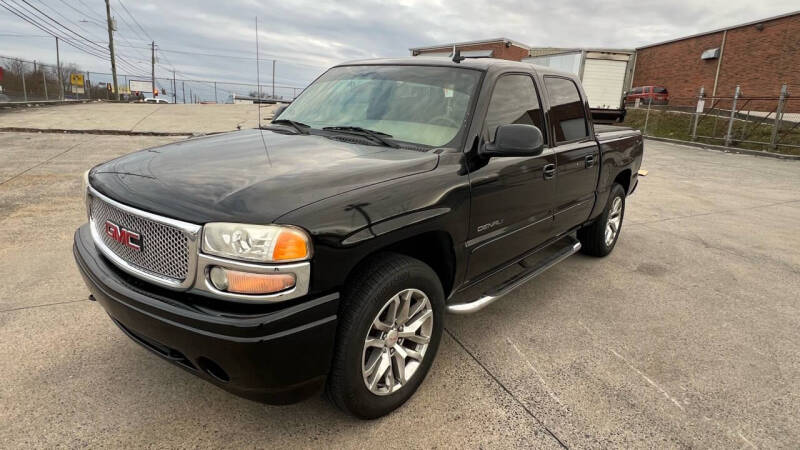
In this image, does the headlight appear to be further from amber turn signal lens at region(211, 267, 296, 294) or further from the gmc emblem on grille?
the gmc emblem on grille

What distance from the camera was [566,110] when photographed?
4062mm

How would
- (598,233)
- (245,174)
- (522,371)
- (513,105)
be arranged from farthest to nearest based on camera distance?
(598,233)
(513,105)
(522,371)
(245,174)

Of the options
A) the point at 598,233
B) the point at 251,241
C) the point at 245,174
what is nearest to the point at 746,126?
the point at 598,233

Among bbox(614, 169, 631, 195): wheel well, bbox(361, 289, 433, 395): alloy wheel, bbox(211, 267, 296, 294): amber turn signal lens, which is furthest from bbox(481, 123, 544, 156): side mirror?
bbox(614, 169, 631, 195): wheel well

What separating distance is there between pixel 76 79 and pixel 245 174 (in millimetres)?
30917

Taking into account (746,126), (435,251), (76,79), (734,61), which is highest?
(734,61)

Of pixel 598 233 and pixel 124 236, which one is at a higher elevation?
pixel 124 236

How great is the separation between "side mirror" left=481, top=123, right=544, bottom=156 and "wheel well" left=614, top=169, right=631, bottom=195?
9.08 feet

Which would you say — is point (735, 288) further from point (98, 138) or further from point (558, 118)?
point (98, 138)

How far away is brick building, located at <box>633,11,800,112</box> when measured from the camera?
26.0m

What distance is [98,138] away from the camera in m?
12.0

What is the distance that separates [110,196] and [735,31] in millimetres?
36814

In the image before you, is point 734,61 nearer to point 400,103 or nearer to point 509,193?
point 509,193

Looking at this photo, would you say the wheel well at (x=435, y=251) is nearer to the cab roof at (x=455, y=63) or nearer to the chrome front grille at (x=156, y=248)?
the chrome front grille at (x=156, y=248)
